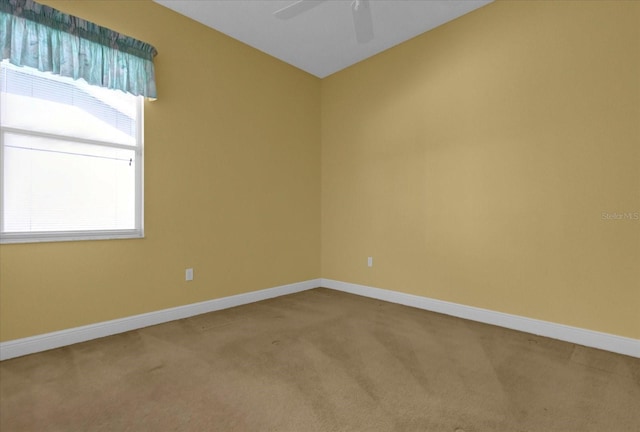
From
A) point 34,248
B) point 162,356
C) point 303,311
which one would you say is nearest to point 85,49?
point 34,248

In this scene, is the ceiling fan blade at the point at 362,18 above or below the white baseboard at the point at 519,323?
above

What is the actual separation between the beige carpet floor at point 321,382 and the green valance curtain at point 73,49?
6.66 ft

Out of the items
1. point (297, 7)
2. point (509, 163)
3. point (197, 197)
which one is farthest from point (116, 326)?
point (509, 163)

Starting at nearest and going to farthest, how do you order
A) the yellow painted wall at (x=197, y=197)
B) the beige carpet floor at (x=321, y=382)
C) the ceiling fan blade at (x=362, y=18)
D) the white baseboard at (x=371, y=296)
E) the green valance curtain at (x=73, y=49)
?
the beige carpet floor at (x=321, y=382), the ceiling fan blade at (x=362, y=18), the green valance curtain at (x=73, y=49), the white baseboard at (x=371, y=296), the yellow painted wall at (x=197, y=197)

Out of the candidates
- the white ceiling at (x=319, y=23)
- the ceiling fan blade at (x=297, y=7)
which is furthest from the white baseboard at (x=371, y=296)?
the white ceiling at (x=319, y=23)

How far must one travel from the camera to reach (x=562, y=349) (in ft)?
7.82

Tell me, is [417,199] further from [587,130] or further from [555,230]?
[587,130]

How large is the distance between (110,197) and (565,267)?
3735mm

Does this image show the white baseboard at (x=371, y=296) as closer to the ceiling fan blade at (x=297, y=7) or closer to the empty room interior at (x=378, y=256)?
the empty room interior at (x=378, y=256)

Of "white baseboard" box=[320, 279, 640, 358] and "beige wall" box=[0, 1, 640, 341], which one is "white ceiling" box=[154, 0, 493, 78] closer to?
"beige wall" box=[0, 1, 640, 341]

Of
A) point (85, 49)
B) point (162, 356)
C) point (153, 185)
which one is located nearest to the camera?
point (162, 356)

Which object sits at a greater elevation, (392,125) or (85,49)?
(85,49)

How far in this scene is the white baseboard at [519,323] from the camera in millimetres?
2330

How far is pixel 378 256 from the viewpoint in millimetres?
3824
